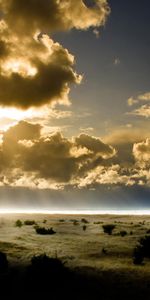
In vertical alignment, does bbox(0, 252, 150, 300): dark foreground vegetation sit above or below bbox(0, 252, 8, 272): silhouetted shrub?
below

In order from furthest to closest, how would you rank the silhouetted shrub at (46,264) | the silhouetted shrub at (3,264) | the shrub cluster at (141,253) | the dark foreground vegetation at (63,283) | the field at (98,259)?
the shrub cluster at (141,253) → the silhouetted shrub at (3,264) → the silhouetted shrub at (46,264) → the field at (98,259) → the dark foreground vegetation at (63,283)

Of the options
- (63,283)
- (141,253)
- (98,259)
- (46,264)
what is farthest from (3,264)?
(141,253)

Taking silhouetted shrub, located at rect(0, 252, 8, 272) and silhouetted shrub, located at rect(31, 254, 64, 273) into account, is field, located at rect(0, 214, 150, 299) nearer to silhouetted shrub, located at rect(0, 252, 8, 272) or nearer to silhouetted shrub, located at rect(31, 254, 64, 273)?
silhouetted shrub, located at rect(0, 252, 8, 272)

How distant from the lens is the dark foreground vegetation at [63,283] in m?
14.1

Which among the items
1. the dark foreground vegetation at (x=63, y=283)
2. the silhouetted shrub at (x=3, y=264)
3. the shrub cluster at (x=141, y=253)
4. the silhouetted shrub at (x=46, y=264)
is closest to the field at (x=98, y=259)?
the dark foreground vegetation at (x=63, y=283)

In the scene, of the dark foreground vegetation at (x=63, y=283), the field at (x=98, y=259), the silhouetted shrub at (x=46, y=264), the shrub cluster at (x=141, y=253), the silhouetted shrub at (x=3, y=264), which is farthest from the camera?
the shrub cluster at (x=141, y=253)

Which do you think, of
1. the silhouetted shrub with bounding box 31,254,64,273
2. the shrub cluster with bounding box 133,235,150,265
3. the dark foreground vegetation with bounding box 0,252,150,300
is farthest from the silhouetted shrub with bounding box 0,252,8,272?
the shrub cluster with bounding box 133,235,150,265

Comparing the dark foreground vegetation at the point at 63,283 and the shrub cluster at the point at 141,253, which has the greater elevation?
the shrub cluster at the point at 141,253

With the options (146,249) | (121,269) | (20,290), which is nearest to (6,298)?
(20,290)

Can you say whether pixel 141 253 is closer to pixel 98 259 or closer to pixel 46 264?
pixel 98 259

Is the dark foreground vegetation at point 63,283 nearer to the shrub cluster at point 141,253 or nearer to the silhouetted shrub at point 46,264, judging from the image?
the silhouetted shrub at point 46,264

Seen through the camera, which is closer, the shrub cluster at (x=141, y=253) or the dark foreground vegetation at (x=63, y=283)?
the dark foreground vegetation at (x=63, y=283)

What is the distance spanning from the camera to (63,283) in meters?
15.4

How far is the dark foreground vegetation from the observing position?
46.3 feet
